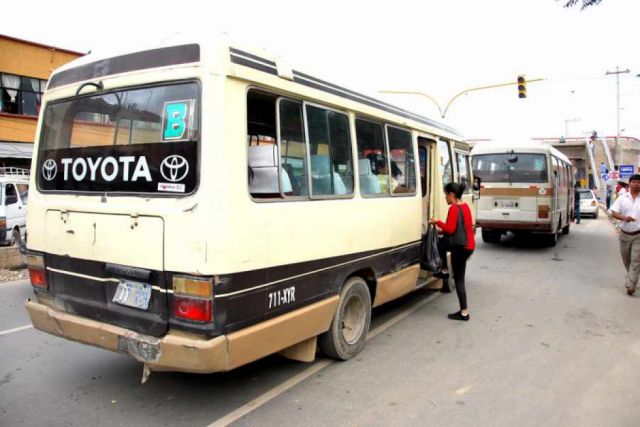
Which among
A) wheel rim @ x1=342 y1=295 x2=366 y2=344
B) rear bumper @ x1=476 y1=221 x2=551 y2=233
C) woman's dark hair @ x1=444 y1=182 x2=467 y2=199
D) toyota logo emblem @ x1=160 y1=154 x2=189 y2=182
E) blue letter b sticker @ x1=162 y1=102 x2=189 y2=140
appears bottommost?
wheel rim @ x1=342 y1=295 x2=366 y2=344

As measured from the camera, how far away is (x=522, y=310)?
22.0 feet

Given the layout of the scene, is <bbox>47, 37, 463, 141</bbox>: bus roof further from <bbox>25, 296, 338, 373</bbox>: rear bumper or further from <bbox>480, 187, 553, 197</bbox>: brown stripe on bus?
<bbox>480, 187, 553, 197</bbox>: brown stripe on bus

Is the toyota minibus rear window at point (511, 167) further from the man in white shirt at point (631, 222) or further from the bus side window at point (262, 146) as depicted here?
the bus side window at point (262, 146)

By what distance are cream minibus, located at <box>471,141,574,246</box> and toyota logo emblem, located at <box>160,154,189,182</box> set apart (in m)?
10.7

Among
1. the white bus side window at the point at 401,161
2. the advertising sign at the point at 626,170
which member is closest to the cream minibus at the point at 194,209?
the white bus side window at the point at 401,161

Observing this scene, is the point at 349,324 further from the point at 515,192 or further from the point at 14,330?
the point at 515,192

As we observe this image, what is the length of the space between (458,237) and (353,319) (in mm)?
1879

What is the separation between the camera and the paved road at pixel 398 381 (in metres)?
3.56

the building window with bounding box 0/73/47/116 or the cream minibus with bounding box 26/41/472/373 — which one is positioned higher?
the building window with bounding box 0/73/47/116

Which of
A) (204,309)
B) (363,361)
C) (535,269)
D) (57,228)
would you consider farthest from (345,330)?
(535,269)

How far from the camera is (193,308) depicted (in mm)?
3051

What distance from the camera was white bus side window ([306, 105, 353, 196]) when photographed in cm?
405

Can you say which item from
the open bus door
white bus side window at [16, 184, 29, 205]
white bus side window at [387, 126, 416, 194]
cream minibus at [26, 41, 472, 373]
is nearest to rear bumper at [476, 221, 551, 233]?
the open bus door

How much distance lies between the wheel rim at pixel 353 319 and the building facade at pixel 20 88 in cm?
2182
